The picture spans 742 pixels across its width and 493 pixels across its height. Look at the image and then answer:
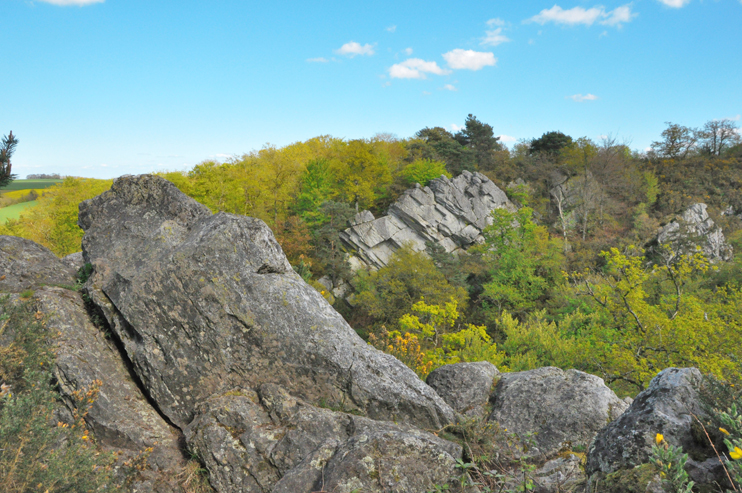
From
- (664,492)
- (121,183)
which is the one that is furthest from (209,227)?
(664,492)

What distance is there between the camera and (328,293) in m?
35.6

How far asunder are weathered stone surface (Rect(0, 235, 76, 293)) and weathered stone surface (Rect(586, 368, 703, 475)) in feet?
31.1

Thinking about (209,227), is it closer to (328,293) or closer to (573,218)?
(328,293)

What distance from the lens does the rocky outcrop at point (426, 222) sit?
138 ft

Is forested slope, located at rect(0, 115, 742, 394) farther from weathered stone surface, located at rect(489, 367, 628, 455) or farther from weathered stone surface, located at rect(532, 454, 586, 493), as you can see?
weathered stone surface, located at rect(532, 454, 586, 493)

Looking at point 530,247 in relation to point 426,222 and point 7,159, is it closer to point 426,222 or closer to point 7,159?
point 426,222

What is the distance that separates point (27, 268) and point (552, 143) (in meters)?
58.3

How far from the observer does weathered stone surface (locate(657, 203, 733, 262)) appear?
110 ft

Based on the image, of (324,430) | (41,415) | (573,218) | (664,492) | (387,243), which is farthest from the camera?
(573,218)

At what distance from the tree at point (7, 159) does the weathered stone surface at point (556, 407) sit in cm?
852

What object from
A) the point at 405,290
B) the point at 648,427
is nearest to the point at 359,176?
the point at 405,290

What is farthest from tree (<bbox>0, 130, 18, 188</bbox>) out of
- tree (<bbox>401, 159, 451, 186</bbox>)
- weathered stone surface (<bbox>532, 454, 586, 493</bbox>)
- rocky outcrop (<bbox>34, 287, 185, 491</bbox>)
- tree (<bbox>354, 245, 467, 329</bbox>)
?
tree (<bbox>401, 159, 451, 186</bbox>)

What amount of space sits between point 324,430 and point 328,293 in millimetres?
29330

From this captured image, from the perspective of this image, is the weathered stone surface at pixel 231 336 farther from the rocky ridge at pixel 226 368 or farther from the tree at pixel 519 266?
the tree at pixel 519 266
